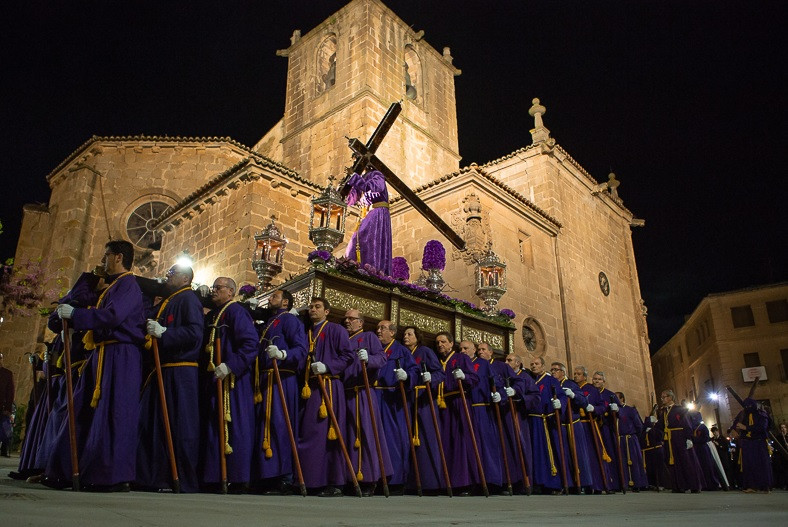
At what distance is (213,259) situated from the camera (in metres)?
13.2

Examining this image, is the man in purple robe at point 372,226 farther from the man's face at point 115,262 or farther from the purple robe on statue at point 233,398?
the man's face at point 115,262

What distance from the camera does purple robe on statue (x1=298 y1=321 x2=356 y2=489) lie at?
16.8ft

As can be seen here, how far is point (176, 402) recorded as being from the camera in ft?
14.6

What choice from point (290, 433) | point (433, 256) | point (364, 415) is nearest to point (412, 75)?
point (433, 256)

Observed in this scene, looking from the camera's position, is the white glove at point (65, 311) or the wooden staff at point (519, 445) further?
the wooden staff at point (519, 445)

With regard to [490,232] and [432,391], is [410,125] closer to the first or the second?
[490,232]

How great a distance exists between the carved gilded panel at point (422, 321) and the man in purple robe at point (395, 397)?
73.7 inches

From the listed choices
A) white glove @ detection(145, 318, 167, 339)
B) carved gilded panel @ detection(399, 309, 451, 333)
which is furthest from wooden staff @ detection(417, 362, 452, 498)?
white glove @ detection(145, 318, 167, 339)

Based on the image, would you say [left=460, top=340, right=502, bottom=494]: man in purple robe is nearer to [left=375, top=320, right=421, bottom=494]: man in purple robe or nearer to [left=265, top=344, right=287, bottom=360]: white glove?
[left=375, top=320, right=421, bottom=494]: man in purple robe

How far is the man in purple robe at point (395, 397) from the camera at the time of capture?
6.04 meters

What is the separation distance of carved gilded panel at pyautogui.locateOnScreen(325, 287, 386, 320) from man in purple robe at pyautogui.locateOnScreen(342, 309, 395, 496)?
1.45 metres

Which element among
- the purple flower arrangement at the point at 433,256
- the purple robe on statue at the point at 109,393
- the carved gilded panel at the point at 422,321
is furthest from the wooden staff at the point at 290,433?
the purple flower arrangement at the point at 433,256

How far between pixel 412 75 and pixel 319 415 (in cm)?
1860

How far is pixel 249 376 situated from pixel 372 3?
17.9 m
